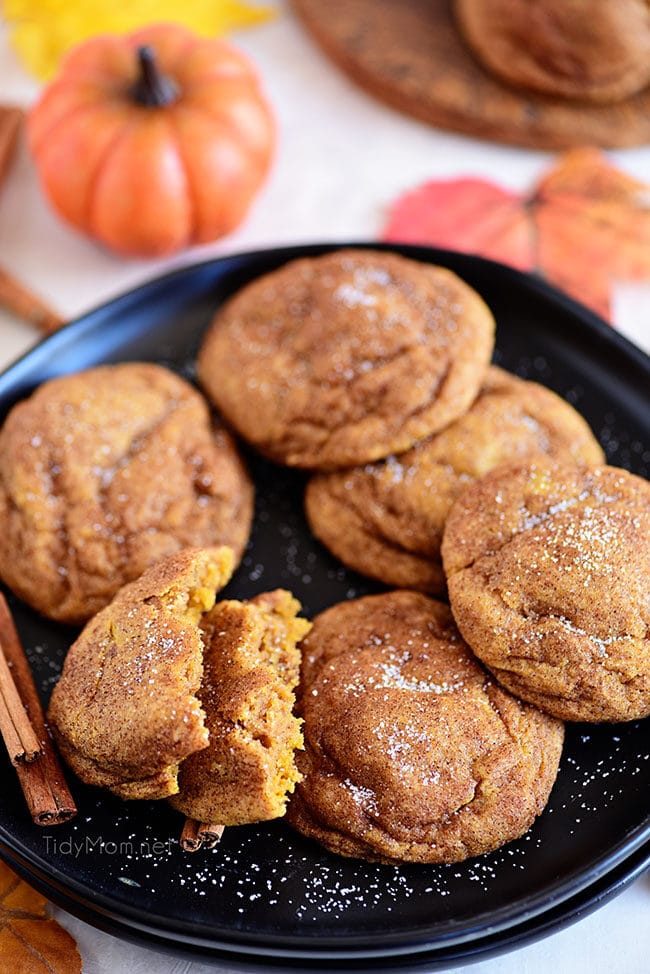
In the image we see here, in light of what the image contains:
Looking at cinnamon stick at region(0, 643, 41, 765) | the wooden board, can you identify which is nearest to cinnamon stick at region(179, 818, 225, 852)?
cinnamon stick at region(0, 643, 41, 765)

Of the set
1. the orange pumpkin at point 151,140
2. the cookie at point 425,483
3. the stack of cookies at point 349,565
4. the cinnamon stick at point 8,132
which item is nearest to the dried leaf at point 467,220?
the orange pumpkin at point 151,140

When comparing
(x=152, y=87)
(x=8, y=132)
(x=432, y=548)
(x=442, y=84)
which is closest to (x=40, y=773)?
(x=432, y=548)

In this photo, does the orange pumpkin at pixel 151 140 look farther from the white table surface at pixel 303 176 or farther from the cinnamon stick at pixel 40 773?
the cinnamon stick at pixel 40 773

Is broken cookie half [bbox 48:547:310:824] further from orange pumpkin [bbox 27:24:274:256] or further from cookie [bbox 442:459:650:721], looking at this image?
orange pumpkin [bbox 27:24:274:256]

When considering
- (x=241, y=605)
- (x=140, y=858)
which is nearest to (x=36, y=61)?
(x=241, y=605)

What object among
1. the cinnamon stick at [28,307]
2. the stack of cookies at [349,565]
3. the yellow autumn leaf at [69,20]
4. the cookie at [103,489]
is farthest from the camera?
the yellow autumn leaf at [69,20]

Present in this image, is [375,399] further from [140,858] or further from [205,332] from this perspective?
[140,858]

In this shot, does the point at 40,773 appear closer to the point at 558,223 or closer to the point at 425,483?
the point at 425,483
